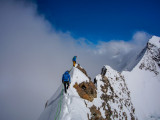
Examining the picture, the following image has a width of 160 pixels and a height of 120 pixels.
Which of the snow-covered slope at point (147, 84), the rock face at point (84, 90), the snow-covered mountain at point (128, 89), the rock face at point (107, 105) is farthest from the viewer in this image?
the snow-covered slope at point (147, 84)

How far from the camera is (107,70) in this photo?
32.8m

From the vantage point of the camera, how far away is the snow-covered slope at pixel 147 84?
34344 millimetres

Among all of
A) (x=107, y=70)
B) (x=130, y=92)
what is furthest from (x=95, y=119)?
(x=130, y=92)

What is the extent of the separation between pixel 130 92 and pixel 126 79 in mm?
4534

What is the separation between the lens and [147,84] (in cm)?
4094

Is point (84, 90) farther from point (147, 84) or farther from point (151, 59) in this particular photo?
point (151, 59)

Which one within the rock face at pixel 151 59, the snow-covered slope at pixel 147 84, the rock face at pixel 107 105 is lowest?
the rock face at pixel 107 105

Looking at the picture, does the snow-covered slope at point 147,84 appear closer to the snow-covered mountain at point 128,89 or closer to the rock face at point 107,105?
the snow-covered mountain at point 128,89

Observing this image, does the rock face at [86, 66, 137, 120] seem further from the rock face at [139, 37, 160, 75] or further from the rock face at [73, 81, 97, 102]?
the rock face at [139, 37, 160, 75]

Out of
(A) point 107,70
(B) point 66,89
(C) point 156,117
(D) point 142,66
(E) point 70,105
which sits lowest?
(E) point 70,105

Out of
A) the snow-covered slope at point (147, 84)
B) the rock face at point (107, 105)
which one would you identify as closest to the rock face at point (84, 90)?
the rock face at point (107, 105)

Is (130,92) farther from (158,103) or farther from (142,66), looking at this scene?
(142,66)

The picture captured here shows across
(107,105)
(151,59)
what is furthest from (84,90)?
(151,59)

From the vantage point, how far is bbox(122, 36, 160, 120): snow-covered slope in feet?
113
